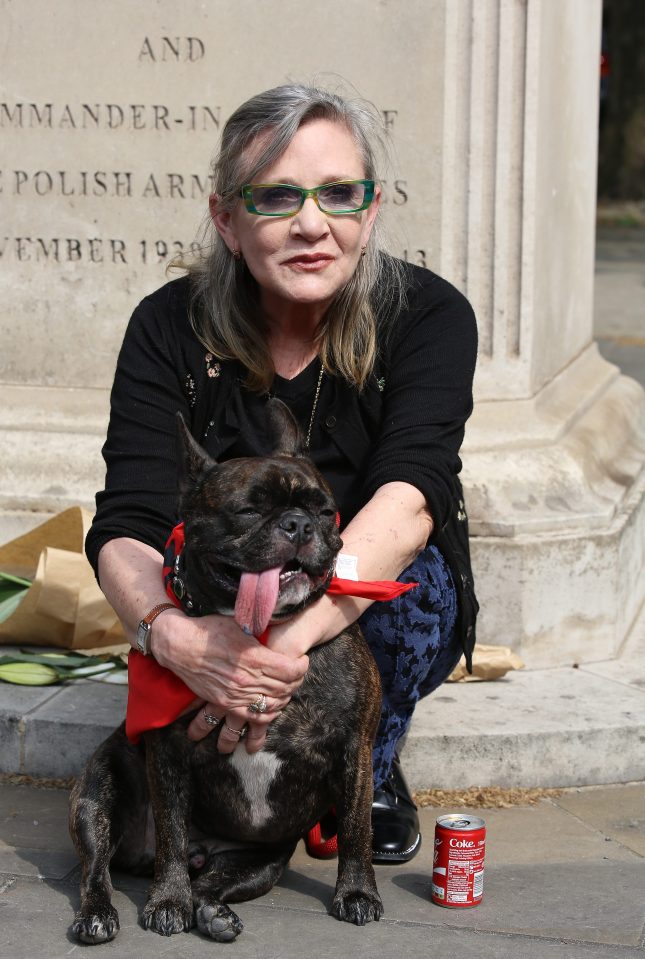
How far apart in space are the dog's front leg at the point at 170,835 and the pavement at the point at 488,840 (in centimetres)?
5

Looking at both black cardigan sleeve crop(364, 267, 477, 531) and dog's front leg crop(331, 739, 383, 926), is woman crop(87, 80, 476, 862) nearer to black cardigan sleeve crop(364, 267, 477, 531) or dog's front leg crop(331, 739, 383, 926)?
black cardigan sleeve crop(364, 267, 477, 531)

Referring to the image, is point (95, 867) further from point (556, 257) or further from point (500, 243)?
point (556, 257)

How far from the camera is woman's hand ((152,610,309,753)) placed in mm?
3061

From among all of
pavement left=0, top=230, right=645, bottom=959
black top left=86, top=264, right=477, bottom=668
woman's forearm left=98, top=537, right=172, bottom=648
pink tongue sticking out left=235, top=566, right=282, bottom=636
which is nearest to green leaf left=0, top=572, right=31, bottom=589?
pavement left=0, top=230, right=645, bottom=959

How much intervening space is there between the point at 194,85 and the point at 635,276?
32.9ft

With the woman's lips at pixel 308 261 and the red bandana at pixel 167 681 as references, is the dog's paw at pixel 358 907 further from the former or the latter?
the woman's lips at pixel 308 261

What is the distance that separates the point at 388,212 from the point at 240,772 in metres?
2.36

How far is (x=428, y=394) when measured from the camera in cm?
360

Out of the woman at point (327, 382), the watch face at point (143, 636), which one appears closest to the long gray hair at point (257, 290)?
the woman at point (327, 382)

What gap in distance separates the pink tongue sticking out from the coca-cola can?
0.69 m

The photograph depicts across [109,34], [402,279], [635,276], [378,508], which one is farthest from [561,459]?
[635,276]

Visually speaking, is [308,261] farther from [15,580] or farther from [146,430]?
[15,580]

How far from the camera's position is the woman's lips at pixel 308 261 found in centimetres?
354

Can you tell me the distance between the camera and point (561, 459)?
496 centimetres
